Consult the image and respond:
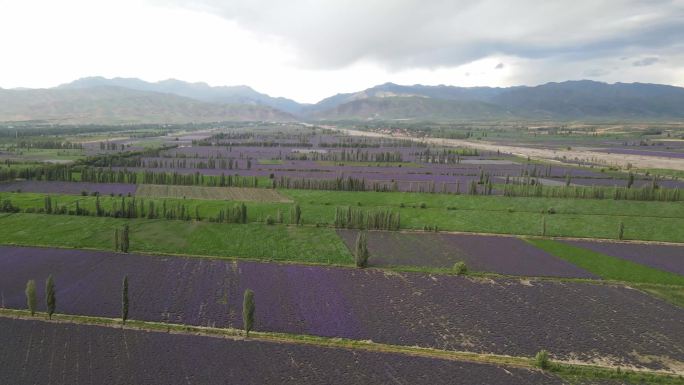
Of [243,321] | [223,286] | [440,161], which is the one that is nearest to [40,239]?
[223,286]

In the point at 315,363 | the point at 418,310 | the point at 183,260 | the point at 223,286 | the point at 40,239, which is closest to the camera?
the point at 315,363

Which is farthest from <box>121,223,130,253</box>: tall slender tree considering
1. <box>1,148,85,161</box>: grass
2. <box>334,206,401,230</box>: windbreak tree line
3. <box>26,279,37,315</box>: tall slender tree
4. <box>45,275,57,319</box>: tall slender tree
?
<box>1,148,85,161</box>: grass

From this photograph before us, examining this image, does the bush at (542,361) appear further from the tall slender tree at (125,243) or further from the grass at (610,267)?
the tall slender tree at (125,243)

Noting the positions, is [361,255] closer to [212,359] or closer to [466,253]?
[466,253]

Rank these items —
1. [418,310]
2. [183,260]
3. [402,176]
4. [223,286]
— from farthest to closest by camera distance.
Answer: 1. [402,176]
2. [183,260]
3. [223,286]
4. [418,310]

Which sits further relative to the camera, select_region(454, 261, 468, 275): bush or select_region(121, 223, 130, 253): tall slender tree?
select_region(121, 223, 130, 253): tall slender tree

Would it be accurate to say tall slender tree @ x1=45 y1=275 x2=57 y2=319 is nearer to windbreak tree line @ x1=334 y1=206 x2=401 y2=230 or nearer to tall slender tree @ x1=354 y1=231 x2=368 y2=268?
tall slender tree @ x1=354 y1=231 x2=368 y2=268

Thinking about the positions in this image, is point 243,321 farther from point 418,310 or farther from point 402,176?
point 402,176

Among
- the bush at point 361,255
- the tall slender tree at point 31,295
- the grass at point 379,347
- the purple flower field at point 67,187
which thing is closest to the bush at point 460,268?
the bush at point 361,255
